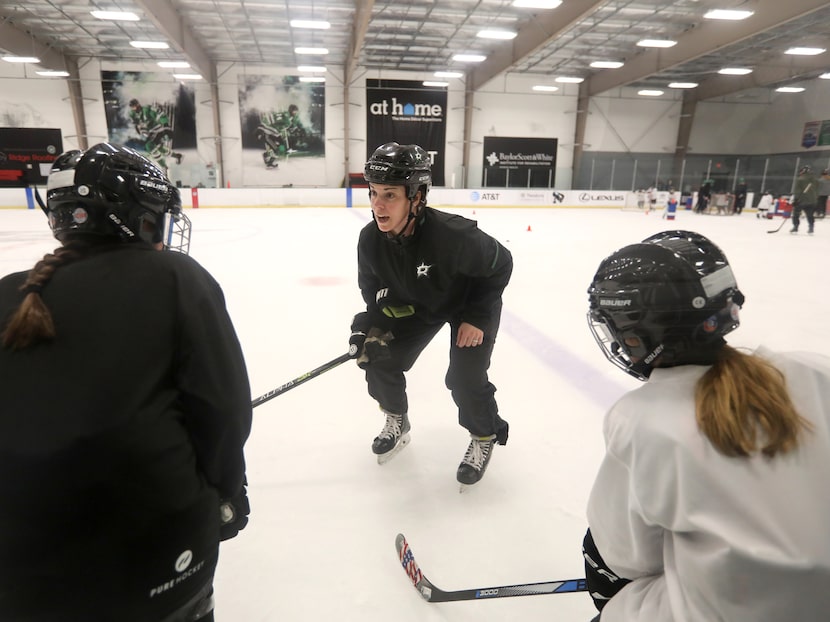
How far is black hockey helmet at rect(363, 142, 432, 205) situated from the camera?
1866 millimetres

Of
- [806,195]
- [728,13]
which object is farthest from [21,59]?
[806,195]

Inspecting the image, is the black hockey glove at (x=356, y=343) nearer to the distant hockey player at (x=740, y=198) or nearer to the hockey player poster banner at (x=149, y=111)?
the distant hockey player at (x=740, y=198)

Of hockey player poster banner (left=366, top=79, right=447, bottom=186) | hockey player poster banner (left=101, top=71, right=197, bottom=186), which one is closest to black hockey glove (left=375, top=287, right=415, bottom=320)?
hockey player poster banner (left=366, top=79, right=447, bottom=186)

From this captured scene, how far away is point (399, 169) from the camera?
1.88 m

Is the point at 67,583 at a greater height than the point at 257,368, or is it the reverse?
the point at 67,583

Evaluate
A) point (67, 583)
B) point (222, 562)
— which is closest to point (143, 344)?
point (67, 583)

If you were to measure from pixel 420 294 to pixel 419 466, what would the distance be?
2.35 ft

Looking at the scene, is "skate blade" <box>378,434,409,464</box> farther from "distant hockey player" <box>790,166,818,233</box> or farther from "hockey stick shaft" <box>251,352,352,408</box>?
"distant hockey player" <box>790,166,818,233</box>

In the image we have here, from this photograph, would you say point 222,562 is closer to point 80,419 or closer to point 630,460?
point 80,419

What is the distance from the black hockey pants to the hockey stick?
648 mm

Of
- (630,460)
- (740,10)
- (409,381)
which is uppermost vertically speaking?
(740,10)

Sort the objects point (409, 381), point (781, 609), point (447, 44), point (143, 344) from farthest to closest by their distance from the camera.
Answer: point (447, 44)
point (409, 381)
point (143, 344)
point (781, 609)

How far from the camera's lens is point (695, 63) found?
17.2m

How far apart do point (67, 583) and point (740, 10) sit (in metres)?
14.8
